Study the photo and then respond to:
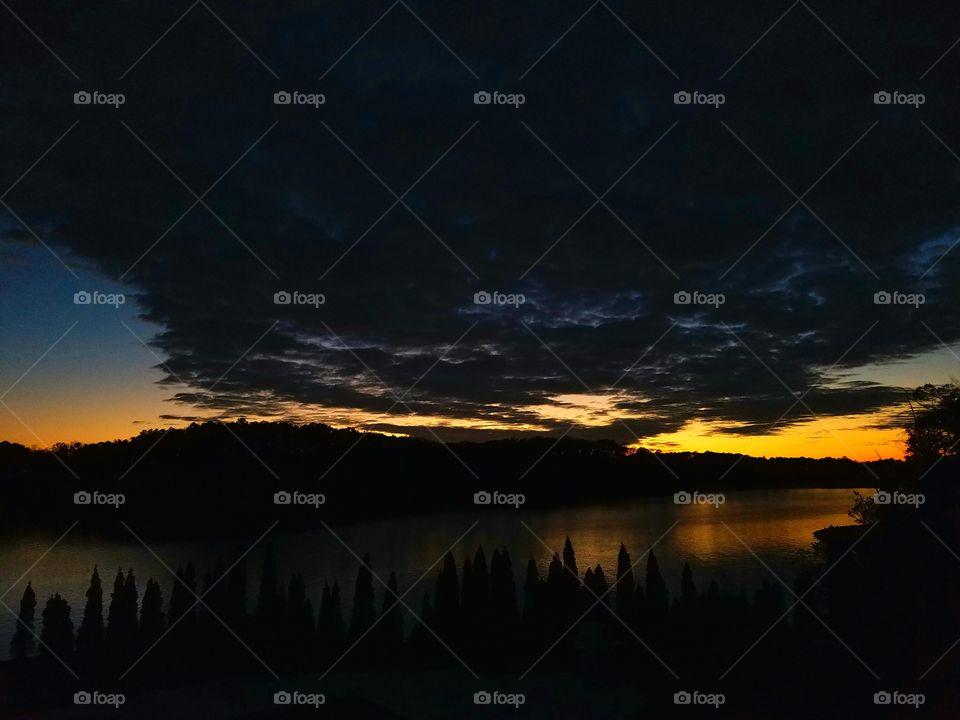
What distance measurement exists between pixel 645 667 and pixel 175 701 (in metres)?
9.04

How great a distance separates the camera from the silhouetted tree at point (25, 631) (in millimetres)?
14398

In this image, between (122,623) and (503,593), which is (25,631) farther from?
(503,593)

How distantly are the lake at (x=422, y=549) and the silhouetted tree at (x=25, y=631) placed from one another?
2.52m

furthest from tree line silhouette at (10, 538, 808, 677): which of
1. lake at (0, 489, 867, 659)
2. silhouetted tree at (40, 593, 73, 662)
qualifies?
lake at (0, 489, 867, 659)

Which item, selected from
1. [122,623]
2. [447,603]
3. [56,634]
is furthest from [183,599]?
[447,603]

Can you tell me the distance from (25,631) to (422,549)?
13076mm

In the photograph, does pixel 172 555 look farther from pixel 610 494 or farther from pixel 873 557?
pixel 873 557

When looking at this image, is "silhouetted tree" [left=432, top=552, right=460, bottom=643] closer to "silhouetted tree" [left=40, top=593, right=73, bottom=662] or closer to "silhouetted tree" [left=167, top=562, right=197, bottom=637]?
"silhouetted tree" [left=167, top=562, right=197, bottom=637]

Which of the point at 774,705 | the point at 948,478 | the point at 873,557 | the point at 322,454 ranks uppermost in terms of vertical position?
the point at 322,454

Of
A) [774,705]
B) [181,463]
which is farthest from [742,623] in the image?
Answer: [181,463]

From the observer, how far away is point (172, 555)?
24.1 meters

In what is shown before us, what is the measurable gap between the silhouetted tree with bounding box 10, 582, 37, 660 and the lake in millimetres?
2524

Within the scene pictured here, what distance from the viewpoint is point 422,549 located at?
25.3 meters

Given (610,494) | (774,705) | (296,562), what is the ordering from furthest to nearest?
(296,562), (610,494), (774,705)
